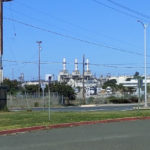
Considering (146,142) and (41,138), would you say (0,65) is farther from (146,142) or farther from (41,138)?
(146,142)

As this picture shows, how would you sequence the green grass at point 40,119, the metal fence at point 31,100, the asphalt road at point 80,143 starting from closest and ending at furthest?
the asphalt road at point 80,143, the green grass at point 40,119, the metal fence at point 31,100

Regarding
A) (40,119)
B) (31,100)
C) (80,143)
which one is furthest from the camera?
(31,100)

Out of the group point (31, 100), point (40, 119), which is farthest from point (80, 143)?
point (31, 100)

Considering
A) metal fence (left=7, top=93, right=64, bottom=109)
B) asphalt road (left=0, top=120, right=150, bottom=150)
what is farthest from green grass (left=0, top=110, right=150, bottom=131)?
metal fence (left=7, top=93, right=64, bottom=109)

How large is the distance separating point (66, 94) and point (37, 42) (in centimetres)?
1555

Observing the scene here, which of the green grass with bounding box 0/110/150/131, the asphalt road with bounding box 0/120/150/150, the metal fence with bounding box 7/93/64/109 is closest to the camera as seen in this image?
the asphalt road with bounding box 0/120/150/150

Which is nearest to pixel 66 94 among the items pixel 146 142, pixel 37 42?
pixel 37 42

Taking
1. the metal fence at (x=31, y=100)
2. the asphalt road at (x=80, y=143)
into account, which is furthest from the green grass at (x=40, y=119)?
the metal fence at (x=31, y=100)

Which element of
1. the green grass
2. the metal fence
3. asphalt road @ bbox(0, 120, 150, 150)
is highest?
asphalt road @ bbox(0, 120, 150, 150)

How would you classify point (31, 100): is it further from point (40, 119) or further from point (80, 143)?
point (80, 143)

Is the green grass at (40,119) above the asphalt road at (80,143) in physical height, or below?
below

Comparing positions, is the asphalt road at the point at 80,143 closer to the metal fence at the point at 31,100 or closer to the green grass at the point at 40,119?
the green grass at the point at 40,119

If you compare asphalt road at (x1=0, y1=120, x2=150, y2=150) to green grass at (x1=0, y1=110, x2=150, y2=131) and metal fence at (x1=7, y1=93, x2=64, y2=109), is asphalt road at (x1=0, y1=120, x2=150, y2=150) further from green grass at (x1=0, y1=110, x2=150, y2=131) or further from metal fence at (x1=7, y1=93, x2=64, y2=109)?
metal fence at (x1=7, y1=93, x2=64, y2=109)

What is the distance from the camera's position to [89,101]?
9144cm
